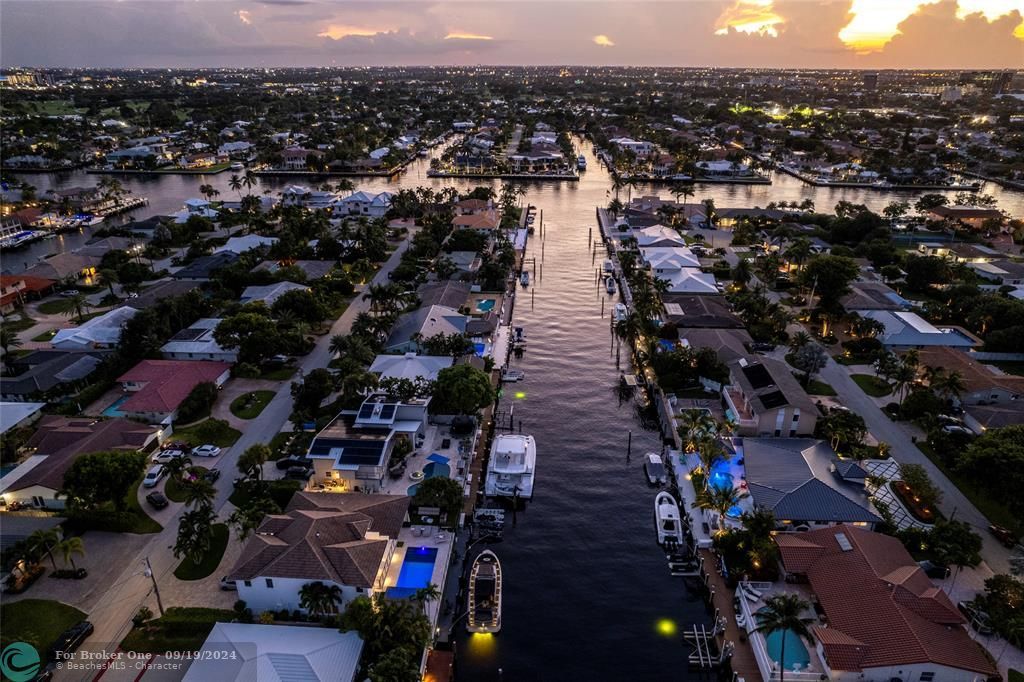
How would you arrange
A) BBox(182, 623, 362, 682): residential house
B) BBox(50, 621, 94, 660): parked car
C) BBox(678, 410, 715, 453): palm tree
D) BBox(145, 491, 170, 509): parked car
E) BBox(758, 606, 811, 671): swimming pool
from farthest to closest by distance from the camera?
BBox(678, 410, 715, 453): palm tree
BBox(145, 491, 170, 509): parked car
BBox(50, 621, 94, 660): parked car
BBox(758, 606, 811, 671): swimming pool
BBox(182, 623, 362, 682): residential house

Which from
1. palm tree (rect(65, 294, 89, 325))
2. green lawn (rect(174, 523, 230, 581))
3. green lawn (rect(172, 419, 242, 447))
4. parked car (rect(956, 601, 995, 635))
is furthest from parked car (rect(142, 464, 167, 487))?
parked car (rect(956, 601, 995, 635))

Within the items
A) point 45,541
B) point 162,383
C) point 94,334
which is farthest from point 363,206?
point 45,541

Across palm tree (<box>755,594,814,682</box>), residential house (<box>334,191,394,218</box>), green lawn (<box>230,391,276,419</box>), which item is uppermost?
residential house (<box>334,191,394,218</box>)

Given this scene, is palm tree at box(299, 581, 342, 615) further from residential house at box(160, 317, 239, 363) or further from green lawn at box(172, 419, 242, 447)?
residential house at box(160, 317, 239, 363)

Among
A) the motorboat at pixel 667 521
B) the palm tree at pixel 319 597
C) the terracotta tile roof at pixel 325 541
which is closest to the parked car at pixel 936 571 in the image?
the motorboat at pixel 667 521

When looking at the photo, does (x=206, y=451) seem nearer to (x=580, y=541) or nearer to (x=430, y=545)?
(x=430, y=545)

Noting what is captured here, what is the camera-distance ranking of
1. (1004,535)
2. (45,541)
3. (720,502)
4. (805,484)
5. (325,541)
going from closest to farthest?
(325,541)
(45,541)
(720,502)
(1004,535)
(805,484)

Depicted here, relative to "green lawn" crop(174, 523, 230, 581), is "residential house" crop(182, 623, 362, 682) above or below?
above

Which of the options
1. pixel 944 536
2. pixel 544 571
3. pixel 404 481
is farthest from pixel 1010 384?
pixel 404 481
